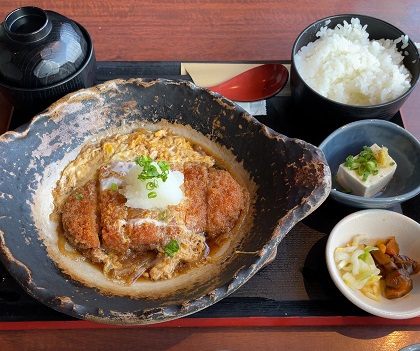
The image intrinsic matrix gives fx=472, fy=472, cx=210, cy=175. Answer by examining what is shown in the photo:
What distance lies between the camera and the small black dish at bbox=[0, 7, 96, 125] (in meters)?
2.26

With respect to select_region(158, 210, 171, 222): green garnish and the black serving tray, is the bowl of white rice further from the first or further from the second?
select_region(158, 210, 171, 222): green garnish

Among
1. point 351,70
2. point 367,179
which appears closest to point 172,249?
point 367,179

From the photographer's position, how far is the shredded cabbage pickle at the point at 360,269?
204 centimetres

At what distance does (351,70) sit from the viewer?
2627mm

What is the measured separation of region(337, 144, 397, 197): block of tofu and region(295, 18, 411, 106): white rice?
341mm

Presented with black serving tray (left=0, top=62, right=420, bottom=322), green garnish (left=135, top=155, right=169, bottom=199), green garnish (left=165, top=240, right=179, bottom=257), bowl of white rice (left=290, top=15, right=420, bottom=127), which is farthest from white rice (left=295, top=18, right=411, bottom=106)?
green garnish (left=165, top=240, right=179, bottom=257)

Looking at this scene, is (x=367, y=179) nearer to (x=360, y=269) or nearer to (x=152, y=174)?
(x=360, y=269)

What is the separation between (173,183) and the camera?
2127 mm

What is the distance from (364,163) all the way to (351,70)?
58 cm

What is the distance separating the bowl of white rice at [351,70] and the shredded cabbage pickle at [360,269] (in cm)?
75

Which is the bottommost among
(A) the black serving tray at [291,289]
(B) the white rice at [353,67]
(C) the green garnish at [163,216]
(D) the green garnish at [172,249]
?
(A) the black serving tray at [291,289]

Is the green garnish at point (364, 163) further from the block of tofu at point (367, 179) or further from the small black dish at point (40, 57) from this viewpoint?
the small black dish at point (40, 57)

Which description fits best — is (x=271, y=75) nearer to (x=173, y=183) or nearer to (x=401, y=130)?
(x=401, y=130)

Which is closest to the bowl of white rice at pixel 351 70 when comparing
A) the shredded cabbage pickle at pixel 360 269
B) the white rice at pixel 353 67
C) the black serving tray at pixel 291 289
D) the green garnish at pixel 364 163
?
the white rice at pixel 353 67
